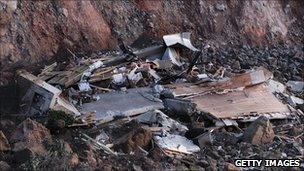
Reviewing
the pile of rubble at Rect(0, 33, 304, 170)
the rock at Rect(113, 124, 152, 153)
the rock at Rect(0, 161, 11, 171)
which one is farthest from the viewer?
the rock at Rect(113, 124, 152, 153)

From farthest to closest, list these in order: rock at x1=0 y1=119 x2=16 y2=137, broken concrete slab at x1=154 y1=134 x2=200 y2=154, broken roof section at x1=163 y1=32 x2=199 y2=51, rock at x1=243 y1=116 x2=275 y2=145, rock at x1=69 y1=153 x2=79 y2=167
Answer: broken roof section at x1=163 y1=32 x2=199 y2=51 < rock at x1=243 y1=116 x2=275 y2=145 < rock at x1=0 y1=119 x2=16 y2=137 < broken concrete slab at x1=154 y1=134 x2=200 y2=154 < rock at x1=69 y1=153 x2=79 y2=167

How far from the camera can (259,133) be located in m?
8.96

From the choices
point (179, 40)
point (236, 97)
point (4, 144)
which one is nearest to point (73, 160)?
point (4, 144)

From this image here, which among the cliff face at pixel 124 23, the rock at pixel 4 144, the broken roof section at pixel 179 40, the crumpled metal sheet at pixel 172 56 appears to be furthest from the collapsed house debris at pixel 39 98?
the broken roof section at pixel 179 40

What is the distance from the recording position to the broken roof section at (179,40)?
12.2 metres

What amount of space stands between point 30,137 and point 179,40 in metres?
5.28

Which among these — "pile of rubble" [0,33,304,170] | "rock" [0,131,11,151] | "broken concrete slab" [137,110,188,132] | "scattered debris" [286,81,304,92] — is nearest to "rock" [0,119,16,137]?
"pile of rubble" [0,33,304,170]

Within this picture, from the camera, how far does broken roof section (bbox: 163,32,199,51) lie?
40.1 feet

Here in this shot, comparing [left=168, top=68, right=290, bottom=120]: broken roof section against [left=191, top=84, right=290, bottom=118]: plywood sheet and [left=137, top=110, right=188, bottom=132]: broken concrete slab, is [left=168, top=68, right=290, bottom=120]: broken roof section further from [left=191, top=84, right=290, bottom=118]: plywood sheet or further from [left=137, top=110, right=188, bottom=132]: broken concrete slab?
[left=137, top=110, right=188, bottom=132]: broken concrete slab

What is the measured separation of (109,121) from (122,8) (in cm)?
448

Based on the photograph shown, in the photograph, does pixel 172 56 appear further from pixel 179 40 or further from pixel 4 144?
pixel 4 144

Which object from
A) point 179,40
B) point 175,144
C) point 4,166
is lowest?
point 175,144

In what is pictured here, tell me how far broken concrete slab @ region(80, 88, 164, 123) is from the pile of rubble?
0.02 m

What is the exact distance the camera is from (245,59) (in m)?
13.4
